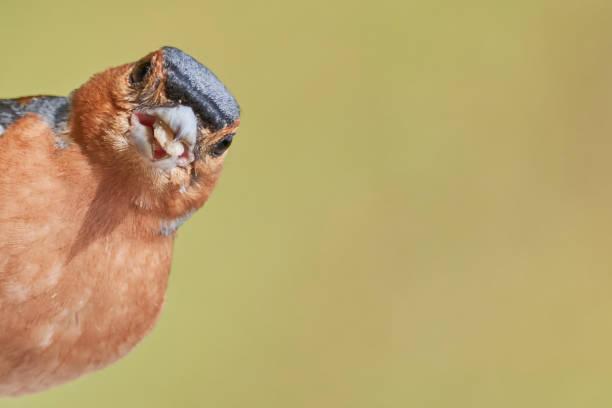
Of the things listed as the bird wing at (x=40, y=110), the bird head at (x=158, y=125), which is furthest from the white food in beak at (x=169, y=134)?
the bird wing at (x=40, y=110)

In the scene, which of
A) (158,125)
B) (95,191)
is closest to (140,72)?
(158,125)

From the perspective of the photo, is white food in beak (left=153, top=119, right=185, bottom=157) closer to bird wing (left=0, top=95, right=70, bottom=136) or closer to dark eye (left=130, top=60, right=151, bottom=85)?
dark eye (left=130, top=60, right=151, bottom=85)

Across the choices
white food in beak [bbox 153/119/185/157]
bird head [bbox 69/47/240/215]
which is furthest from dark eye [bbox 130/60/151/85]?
white food in beak [bbox 153/119/185/157]

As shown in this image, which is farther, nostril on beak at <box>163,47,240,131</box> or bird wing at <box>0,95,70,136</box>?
bird wing at <box>0,95,70,136</box>

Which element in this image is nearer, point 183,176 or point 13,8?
point 183,176

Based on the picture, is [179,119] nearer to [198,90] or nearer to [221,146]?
[198,90]

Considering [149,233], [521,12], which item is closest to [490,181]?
[521,12]

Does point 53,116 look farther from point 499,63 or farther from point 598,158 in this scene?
point 598,158

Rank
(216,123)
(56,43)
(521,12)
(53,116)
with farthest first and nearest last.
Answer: (521,12) < (56,43) < (53,116) < (216,123)
